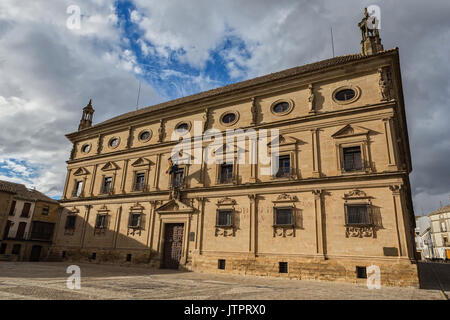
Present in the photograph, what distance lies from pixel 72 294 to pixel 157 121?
19.6 m

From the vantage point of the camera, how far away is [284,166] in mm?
19359

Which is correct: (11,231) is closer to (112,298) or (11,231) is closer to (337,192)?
(112,298)

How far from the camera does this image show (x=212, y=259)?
1962 centimetres

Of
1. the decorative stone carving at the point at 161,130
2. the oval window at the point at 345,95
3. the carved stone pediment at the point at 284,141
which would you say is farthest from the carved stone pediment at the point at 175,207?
the oval window at the point at 345,95

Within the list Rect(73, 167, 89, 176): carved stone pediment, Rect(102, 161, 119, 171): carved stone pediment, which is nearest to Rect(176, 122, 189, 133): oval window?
Rect(102, 161, 119, 171): carved stone pediment

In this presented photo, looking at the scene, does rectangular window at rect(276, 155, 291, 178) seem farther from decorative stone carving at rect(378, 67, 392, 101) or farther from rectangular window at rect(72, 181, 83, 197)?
rectangular window at rect(72, 181, 83, 197)

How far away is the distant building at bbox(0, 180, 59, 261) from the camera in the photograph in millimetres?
35812

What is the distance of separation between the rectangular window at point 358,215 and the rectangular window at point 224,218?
750 cm

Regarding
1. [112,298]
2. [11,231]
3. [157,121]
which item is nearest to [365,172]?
[112,298]

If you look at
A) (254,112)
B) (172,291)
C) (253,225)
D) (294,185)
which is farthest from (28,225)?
(172,291)

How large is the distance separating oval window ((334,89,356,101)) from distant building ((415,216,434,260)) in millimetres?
73774

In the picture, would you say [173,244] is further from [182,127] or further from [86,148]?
[86,148]

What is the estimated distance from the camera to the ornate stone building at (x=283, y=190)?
52.2 ft

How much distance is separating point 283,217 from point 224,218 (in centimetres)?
424
